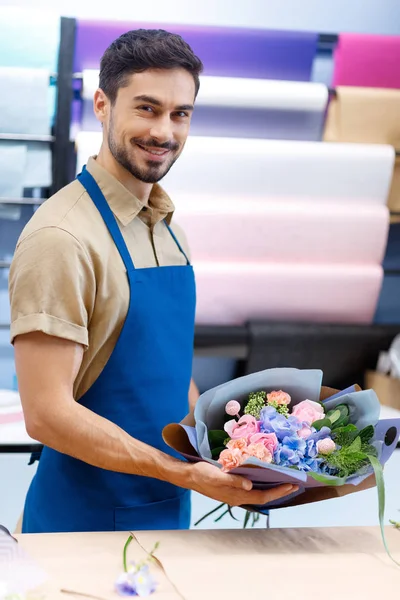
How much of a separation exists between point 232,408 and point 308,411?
0.42 feet

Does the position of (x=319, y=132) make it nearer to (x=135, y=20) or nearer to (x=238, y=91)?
(x=238, y=91)

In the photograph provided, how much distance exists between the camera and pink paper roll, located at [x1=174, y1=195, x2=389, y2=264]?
3535 mm

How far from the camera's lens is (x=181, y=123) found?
1.59 meters

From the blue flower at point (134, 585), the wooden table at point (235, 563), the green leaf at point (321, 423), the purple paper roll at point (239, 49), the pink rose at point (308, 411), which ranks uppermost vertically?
the purple paper roll at point (239, 49)

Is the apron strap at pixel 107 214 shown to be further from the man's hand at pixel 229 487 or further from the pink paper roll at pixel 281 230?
the pink paper roll at pixel 281 230

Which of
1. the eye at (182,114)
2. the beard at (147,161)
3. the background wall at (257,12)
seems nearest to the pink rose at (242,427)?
the beard at (147,161)

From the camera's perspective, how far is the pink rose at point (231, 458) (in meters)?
1.28

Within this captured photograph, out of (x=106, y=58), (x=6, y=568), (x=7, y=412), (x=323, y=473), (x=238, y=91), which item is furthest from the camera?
(x=238, y=91)

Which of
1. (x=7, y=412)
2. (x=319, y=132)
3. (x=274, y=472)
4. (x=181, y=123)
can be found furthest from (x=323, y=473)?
(x=319, y=132)

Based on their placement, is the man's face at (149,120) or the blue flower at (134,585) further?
the man's face at (149,120)

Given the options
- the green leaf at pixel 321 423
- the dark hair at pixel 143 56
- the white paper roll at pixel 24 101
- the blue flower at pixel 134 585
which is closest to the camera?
the blue flower at pixel 134 585

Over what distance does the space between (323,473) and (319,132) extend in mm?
2623

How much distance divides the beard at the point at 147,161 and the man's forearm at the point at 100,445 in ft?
1.56

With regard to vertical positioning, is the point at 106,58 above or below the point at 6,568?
above
